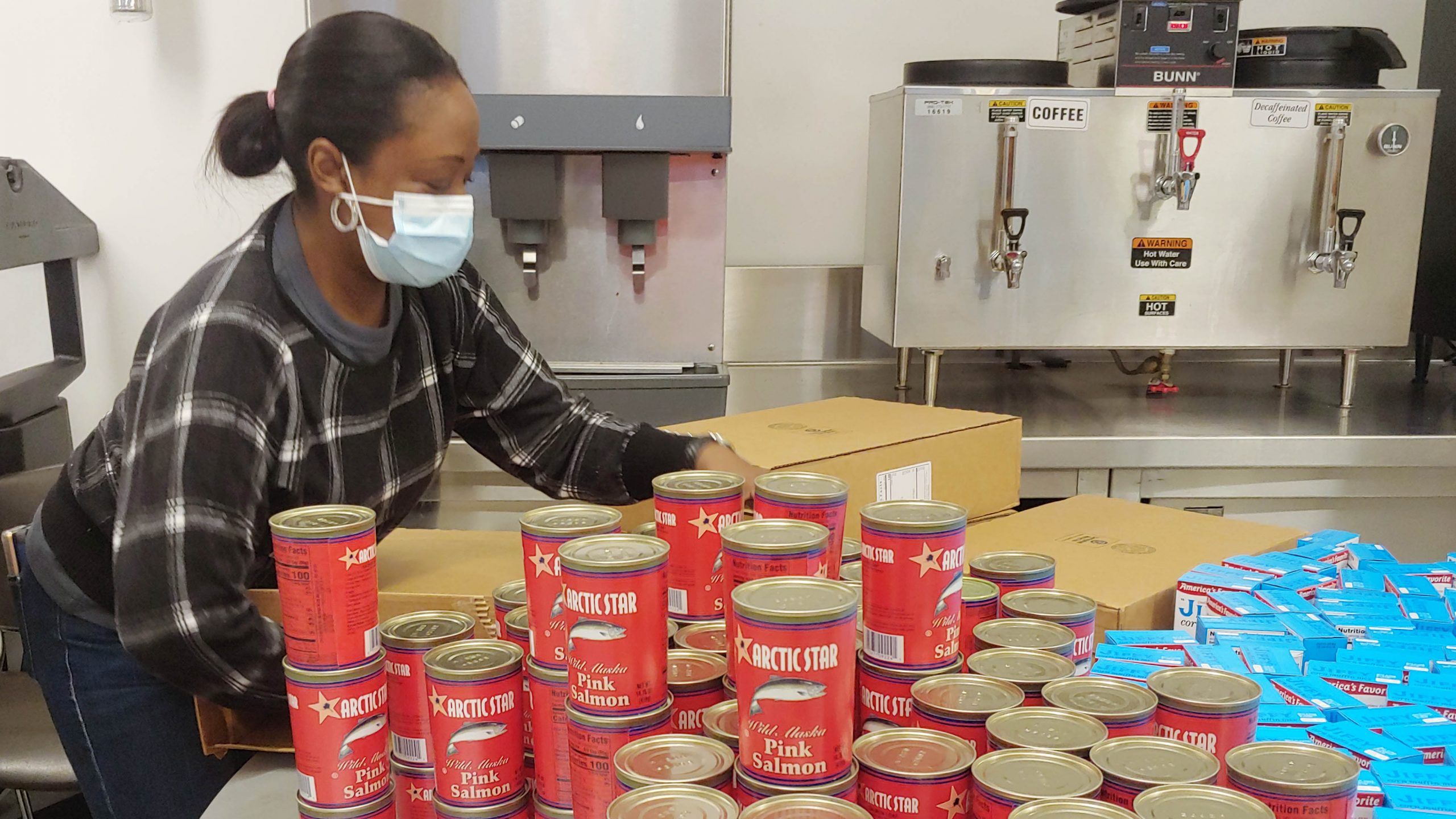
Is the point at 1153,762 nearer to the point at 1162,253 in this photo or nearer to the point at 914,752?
the point at 914,752

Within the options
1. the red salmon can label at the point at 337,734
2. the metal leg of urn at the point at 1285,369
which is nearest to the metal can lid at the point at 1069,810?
the red salmon can label at the point at 337,734

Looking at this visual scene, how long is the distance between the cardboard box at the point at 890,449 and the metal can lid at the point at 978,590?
18.3 inches

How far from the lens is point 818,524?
0.98 m

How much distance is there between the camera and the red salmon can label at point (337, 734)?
900 millimetres

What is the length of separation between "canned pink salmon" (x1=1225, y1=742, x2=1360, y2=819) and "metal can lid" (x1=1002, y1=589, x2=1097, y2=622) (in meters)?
0.22

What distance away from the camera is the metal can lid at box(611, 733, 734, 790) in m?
0.77

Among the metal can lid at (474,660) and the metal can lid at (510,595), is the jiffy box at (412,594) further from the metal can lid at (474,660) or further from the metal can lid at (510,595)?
the metal can lid at (474,660)

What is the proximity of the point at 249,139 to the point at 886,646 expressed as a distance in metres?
1.02

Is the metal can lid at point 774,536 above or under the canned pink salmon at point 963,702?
above

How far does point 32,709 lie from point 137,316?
3.97ft

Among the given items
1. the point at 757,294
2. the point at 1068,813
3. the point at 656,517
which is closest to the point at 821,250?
the point at 757,294

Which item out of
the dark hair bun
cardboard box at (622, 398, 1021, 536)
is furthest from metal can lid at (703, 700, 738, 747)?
the dark hair bun

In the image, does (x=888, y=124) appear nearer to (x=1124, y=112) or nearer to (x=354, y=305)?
(x=1124, y=112)

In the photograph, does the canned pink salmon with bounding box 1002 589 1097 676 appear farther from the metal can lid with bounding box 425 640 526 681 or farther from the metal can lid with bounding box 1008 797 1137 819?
the metal can lid with bounding box 425 640 526 681
